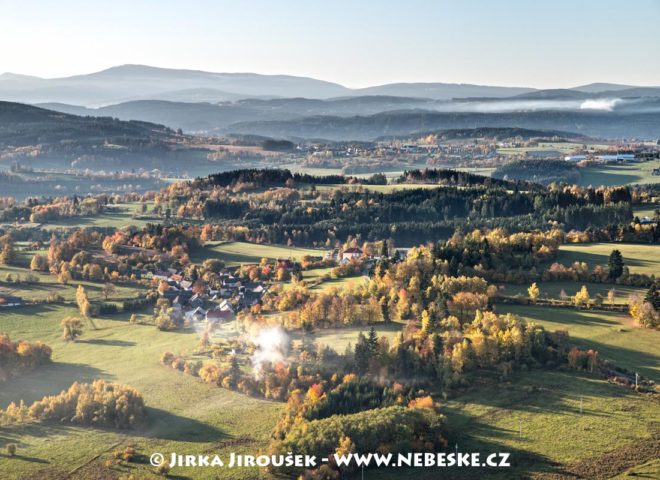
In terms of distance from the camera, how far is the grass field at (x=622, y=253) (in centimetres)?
10729

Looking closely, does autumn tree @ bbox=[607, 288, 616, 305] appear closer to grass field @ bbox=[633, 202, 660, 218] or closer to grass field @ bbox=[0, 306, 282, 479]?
grass field @ bbox=[0, 306, 282, 479]

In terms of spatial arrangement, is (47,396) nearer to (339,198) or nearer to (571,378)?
(571,378)

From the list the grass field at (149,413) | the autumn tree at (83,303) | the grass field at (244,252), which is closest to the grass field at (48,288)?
the autumn tree at (83,303)

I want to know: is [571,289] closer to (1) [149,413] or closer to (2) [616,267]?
(2) [616,267]

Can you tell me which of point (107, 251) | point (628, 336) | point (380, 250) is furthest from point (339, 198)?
point (628, 336)

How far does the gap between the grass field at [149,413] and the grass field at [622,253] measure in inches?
2035

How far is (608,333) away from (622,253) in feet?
111

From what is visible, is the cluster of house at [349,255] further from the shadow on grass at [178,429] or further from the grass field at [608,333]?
the shadow on grass at [178,429]

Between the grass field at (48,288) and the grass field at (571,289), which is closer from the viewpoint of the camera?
the grass field at (571,289)

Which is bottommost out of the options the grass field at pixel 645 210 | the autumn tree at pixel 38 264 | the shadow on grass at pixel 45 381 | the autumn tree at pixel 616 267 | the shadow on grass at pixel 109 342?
the shadow on grass at pixel 45 381

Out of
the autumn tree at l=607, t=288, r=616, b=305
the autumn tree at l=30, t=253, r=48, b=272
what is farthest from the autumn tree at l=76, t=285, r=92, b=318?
the autumn tree at l=607, t=288, r=616, b=305

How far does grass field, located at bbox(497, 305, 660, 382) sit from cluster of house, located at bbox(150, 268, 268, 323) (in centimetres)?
3107

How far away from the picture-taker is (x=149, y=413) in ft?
233

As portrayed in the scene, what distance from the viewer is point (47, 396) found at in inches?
A: 2992
